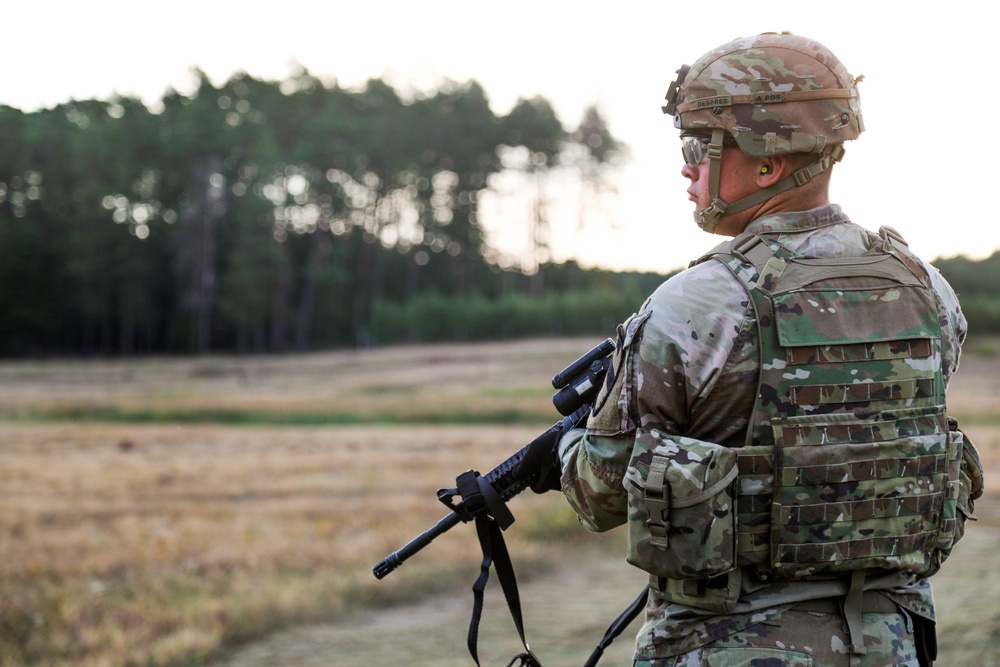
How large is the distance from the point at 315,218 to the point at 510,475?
44.7m

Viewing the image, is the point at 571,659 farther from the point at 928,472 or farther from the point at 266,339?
the point at 266,339

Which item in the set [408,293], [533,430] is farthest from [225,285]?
[533,430]

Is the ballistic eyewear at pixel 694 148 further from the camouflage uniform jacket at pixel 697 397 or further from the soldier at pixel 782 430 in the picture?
the camouflage uniform jacket at pixel 697 397

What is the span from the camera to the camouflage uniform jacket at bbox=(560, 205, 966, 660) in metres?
2.13

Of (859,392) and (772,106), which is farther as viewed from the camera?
(772,106)

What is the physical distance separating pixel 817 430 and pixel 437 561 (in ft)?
27.3

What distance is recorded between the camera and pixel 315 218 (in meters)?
46.3

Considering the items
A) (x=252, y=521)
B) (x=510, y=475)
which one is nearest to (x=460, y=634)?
(x=252, y=521)

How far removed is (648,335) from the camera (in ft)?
7.09

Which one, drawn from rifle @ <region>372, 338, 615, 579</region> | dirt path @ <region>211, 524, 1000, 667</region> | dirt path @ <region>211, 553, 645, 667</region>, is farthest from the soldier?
dirt path @ <region>211, 553, 645, 667</region>

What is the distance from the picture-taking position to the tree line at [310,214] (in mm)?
40969

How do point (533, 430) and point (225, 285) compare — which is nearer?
point (533, 430)

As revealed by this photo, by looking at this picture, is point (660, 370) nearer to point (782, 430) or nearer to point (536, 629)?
point (782, 430)

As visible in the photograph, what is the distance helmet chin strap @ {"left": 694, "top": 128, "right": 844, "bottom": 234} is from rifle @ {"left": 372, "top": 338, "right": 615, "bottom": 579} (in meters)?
0.46
